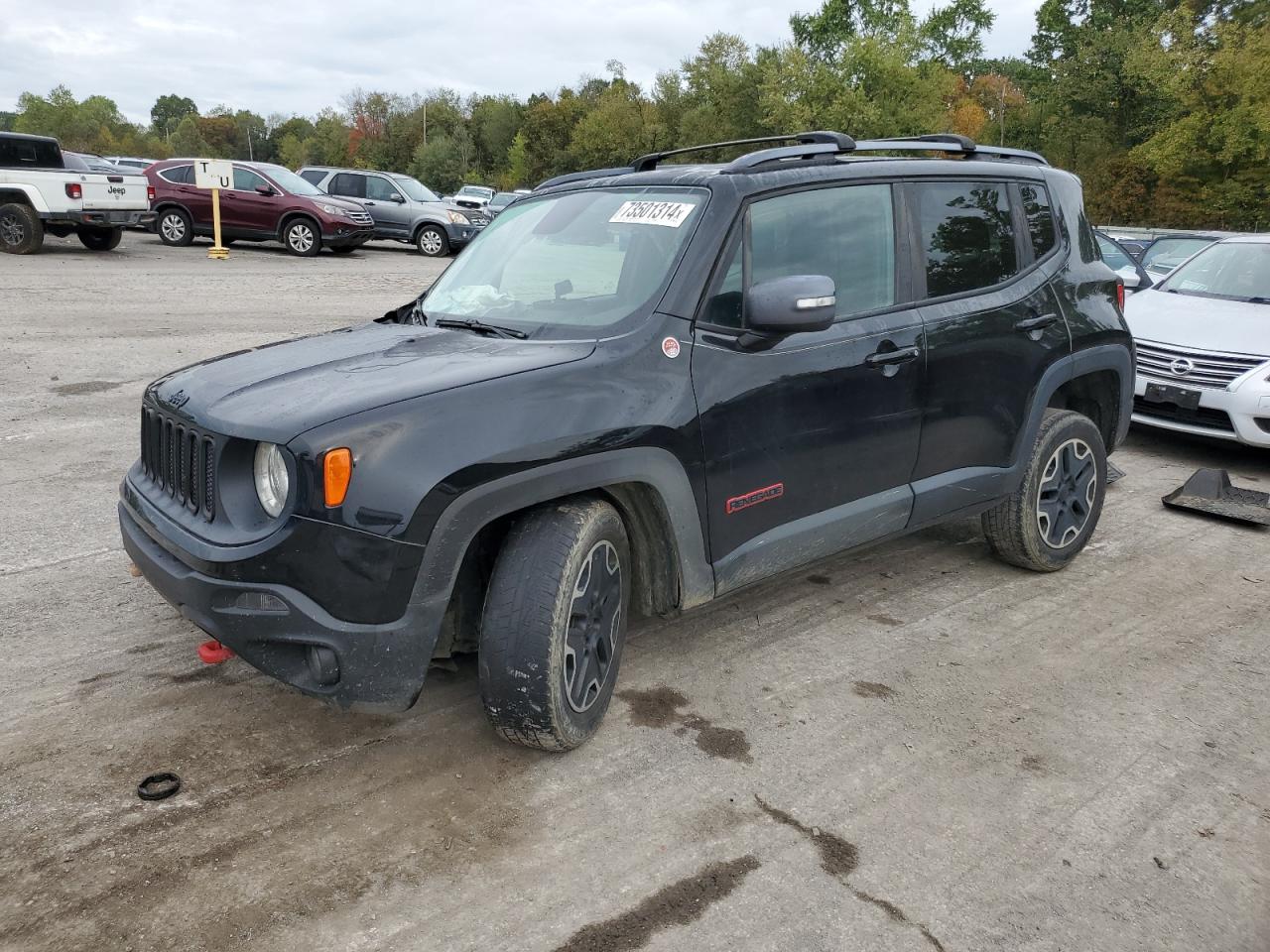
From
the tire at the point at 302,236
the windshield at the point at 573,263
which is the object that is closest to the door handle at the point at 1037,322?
the windshield at the point at 573,263

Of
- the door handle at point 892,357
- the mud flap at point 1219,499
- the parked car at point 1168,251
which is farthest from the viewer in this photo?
the parked car at point 1168,251

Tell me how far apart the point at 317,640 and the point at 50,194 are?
16701 millimetres

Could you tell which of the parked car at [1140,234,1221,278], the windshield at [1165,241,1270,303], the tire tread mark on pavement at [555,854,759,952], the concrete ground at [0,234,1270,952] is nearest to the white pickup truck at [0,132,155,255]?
the concrete ground at [0,234,1270,952]

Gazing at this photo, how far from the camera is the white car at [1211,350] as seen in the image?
664cm

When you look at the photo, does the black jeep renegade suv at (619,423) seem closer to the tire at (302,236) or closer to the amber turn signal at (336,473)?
the amber turn signal at (336,473)

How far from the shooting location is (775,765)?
10.5ft

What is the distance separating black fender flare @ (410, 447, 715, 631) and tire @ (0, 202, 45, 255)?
17.0m

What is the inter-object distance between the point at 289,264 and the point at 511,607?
16.9 m

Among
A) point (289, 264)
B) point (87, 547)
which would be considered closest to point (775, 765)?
point (87, 547)

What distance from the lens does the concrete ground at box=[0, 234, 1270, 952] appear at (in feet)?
8.25

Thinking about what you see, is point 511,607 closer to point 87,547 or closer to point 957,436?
point 957,436

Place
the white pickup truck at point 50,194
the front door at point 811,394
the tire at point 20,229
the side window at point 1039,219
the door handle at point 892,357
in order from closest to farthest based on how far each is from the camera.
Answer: the front door at point 811,394
the door handle at point 892,357
the side window at point 1039,219
the white pickup truck at point 50,194
the tire at point 20,229

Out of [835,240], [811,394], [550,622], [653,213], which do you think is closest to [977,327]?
[835,240]

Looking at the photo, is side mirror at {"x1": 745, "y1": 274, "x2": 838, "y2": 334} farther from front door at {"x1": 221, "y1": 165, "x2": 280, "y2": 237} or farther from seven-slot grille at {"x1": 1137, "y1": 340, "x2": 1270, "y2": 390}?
front door at {"x1": 221, "y1": 165, "x2": 280, "y2": 237}
